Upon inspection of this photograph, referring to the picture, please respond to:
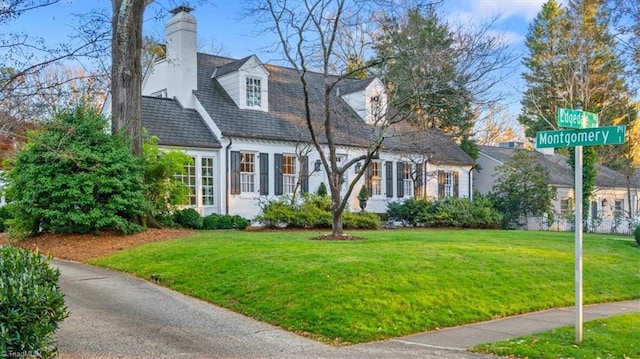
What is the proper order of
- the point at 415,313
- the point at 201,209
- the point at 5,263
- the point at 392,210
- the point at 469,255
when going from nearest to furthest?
1. the point at 5,263
2. the point at 415,313
3. the point at 469,255
4. the point at 201,209
5. the point at 392,210

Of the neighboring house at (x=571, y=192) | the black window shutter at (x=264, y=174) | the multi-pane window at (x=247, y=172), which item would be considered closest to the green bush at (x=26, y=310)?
the multi-pane window at (x=247, y=172)

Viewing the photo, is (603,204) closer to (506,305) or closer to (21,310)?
(506,305)

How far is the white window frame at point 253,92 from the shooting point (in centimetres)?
2384

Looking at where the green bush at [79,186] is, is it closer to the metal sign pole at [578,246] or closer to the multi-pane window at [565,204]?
the metal sign pole at [578,246]

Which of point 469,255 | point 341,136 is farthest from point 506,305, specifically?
point 341,136

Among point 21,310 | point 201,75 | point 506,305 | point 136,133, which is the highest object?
point 201,75

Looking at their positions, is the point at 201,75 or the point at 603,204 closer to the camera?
the point at 201,75

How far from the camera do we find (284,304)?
8.33 meters

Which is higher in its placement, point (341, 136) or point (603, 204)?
point (341, 136)

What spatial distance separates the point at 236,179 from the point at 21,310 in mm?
17439

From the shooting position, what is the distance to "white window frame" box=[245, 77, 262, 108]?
78.2ft

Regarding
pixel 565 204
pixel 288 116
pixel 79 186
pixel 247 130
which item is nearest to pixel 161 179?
pixel 79 186

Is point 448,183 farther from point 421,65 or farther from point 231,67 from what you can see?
point 421,65

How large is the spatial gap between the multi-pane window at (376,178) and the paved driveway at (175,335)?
1809cm
